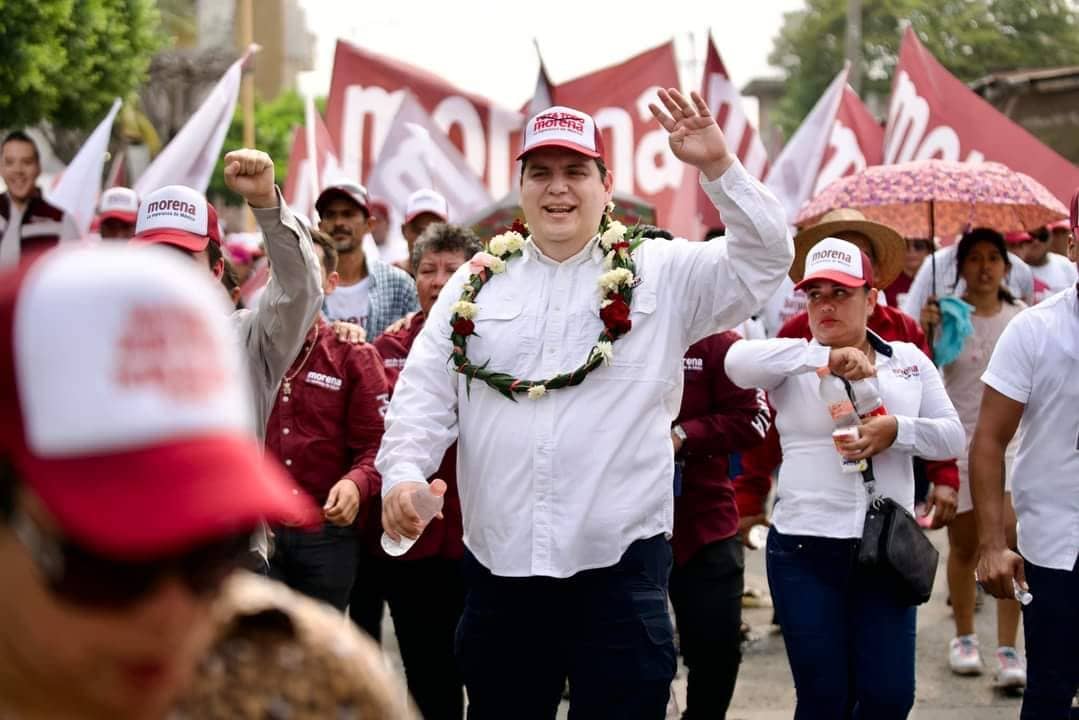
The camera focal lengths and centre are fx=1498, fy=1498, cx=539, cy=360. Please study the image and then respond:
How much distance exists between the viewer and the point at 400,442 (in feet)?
13.8

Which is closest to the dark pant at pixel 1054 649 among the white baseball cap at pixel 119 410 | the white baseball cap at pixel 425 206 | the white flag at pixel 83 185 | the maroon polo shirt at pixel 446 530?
the maroon polo shirt at pixel 446 530

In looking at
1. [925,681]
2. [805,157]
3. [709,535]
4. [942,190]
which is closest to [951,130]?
[805,157]

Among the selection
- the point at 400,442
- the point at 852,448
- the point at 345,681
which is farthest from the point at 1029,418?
the point at 345,681

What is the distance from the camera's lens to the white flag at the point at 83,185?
9.33 meters

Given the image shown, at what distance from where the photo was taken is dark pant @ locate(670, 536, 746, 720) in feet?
18.4

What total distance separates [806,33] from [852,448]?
44.9 metres

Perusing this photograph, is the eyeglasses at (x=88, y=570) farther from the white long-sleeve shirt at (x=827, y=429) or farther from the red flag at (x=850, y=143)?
the red flag at (x=850, y=143)

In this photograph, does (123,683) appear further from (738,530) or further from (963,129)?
(963,129)

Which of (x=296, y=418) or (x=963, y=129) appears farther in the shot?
(x=963, y=129)

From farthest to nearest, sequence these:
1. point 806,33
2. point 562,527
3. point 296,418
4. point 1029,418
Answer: point 806,33, point 296,418, point 1029,418, point 562,527

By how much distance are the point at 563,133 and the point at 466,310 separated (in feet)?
1.90

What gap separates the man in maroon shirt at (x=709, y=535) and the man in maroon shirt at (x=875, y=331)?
0.25 metres

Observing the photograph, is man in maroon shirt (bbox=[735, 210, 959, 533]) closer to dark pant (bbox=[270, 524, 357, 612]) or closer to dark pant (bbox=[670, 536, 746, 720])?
dark pant (bbox=[670, 536, 746, 720])

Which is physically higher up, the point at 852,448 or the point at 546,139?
the point at 546,139
